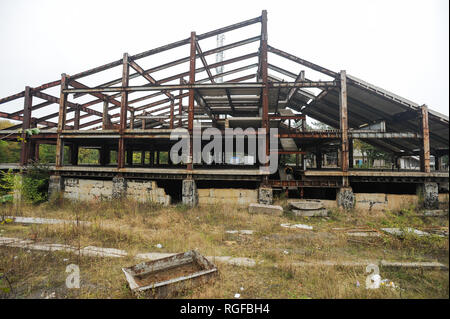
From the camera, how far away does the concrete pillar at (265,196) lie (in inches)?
393

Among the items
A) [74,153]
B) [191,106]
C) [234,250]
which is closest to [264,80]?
[191,106]

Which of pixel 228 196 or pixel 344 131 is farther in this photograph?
pixel 228 196

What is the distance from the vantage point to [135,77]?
40.5 feet

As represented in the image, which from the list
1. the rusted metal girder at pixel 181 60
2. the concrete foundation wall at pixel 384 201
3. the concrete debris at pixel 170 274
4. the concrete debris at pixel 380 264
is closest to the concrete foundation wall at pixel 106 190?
the rusted metal girder at pixel 181 60

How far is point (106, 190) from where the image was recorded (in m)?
11.3

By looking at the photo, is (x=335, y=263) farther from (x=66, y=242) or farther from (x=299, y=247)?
(x=66, y=242)

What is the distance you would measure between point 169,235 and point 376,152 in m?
26.4

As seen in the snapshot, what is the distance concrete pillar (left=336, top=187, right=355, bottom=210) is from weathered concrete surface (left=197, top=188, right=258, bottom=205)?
4480 mm

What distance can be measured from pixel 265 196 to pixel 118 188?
850 cm

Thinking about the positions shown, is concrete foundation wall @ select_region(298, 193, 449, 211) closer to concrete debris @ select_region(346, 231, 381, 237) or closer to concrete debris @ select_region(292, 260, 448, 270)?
concrete debris @ select_region(346, 231, 381, 237)

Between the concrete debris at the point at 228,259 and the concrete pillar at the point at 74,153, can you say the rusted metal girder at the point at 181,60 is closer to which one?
the concrete pillar at the point at 74,153

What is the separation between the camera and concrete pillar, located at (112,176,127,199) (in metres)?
10.8

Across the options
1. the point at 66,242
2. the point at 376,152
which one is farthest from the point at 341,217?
the point at 376,152

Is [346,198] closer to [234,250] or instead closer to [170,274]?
[234,250]
